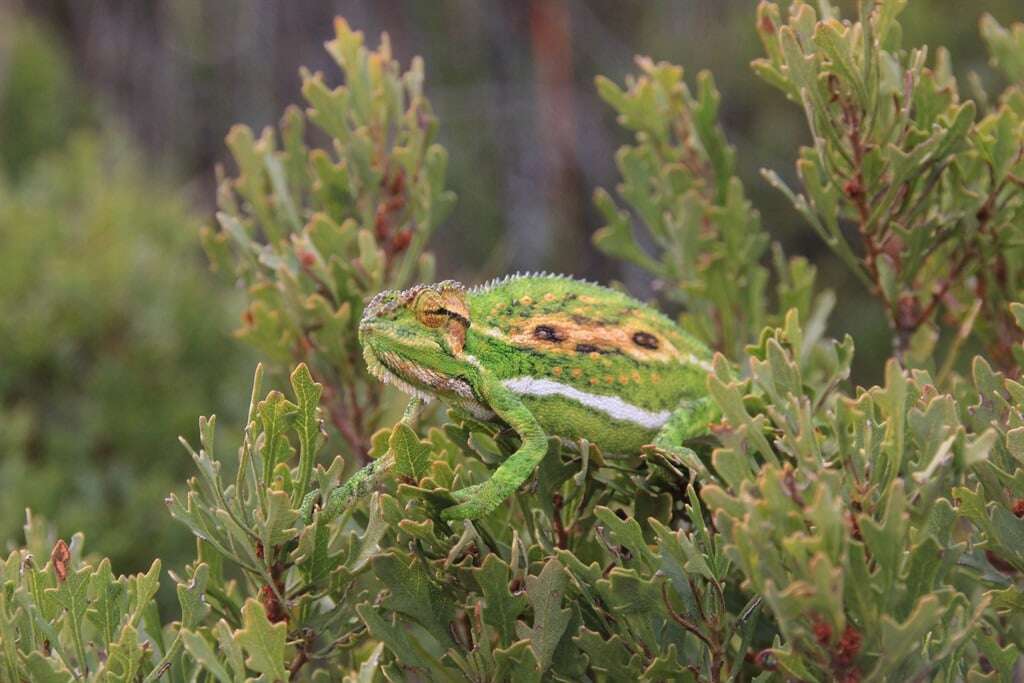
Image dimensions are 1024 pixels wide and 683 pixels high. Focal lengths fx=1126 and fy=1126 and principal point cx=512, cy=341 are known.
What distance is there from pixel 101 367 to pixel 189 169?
21.4 ft

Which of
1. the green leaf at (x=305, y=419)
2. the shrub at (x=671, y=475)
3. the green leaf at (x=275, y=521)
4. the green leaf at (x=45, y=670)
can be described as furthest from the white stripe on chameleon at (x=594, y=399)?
the green leaf at (x=45, y=670)

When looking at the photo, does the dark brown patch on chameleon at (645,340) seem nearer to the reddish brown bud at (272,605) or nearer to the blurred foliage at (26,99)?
the reddish brown bud at (272,605)

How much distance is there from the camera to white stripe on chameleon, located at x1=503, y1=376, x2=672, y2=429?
7.72 feet

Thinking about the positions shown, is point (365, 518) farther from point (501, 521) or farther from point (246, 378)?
point (246, 378)

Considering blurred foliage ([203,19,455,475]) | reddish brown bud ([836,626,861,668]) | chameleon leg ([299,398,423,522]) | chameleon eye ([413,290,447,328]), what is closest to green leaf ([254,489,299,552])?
chameleon leg ([299,398,423,522])

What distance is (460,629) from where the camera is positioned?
6.82ft

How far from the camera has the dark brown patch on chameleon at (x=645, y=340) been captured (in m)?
2.52

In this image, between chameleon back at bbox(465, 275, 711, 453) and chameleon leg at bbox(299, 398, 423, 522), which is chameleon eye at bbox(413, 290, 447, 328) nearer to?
chameleon back at bbox(465, 275, 711, 453)

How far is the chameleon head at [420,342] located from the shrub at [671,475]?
4.4 inches

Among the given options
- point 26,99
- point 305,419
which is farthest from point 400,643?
point 26,99

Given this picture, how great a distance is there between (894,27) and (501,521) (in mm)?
1351

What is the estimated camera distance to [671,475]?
2301 mm

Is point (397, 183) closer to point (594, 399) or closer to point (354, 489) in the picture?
point (594, 399)

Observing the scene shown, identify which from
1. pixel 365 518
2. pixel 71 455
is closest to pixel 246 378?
pixel 71 455
